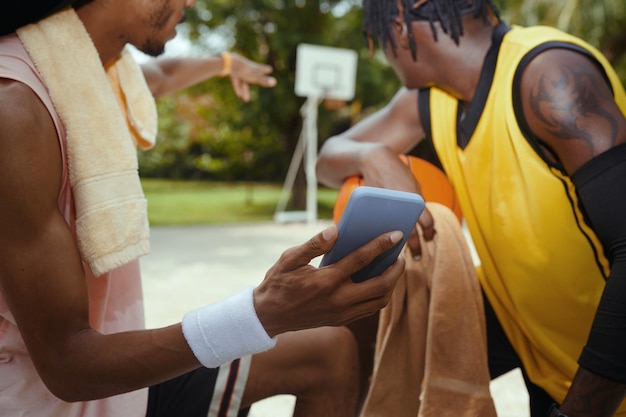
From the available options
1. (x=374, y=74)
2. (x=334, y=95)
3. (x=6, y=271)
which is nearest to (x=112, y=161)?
(x=6, y=271)

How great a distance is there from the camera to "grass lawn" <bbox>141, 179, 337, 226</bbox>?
11047mm

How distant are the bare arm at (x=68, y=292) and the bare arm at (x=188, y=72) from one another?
3.44 ft

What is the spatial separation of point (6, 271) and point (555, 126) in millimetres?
1063

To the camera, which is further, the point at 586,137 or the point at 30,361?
the point at 586,137

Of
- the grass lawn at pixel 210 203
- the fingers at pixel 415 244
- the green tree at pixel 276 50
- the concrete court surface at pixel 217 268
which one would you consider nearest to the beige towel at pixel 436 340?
the fingers at pixel 415 244

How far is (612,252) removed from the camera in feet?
3.85

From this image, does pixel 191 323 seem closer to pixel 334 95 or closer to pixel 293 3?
pixel 334 95

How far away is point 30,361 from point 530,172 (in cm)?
110

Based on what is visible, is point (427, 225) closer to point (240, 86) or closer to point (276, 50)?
point (240, 86)

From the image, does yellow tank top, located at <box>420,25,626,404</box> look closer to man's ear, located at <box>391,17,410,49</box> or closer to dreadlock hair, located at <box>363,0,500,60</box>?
dreadlock hair, located at <box>363,0,500,60</box>

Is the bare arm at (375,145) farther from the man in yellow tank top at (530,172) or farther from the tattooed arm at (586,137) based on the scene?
the tattooed arm at (586,137)

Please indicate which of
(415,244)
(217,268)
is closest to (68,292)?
(415,244)

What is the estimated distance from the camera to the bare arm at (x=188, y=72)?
6.49 ft

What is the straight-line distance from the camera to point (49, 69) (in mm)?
1060
